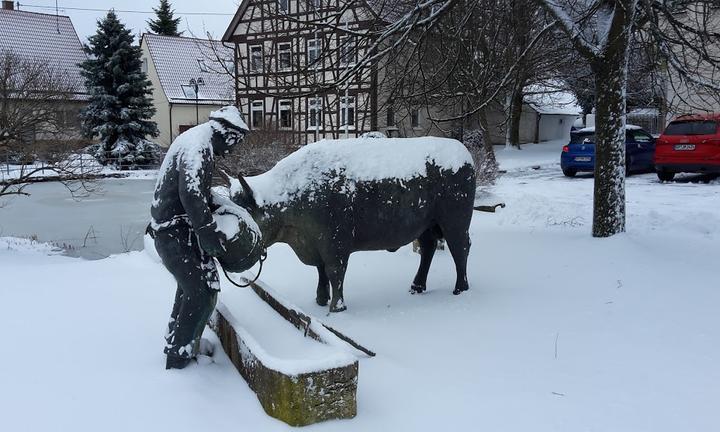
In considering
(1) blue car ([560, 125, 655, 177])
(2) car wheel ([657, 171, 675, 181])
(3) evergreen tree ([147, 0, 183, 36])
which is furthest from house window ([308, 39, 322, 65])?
(3) evergreen tree ([147, 0, 183, 36])

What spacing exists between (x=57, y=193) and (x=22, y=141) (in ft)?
33.3

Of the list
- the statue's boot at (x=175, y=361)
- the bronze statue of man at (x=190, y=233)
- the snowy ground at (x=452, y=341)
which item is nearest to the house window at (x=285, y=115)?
the snowy ground at (x=452, y=341)

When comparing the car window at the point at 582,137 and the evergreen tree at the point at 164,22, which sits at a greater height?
the evergreen tree at the point at 164,22

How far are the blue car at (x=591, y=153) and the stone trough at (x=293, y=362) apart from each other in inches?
562

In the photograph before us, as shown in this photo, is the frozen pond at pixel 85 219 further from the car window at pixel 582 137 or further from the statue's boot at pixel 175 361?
the car window at pixel 582 137

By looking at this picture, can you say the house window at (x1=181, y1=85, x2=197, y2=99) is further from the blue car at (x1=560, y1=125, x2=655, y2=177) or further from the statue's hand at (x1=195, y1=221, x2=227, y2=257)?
the statue's hand at (x1=195, y1=221, x2=227, y2=257)

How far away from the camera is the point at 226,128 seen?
3.99 meters

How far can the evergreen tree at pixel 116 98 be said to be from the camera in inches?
1148

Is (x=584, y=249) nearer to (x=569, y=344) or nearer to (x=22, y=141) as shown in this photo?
(x=569, y=344)

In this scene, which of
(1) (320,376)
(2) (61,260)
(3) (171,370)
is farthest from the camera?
(2) (61,260)

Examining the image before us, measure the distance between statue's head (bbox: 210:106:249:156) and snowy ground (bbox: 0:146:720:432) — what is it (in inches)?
58.4

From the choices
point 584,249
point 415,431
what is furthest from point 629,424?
point 584,249

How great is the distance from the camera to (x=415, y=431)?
337cm

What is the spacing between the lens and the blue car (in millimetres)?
17078
